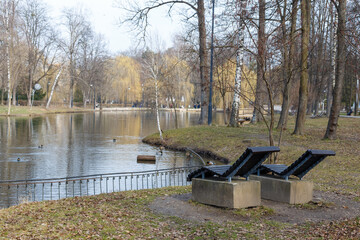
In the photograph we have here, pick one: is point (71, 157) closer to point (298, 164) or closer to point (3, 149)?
point (3, 149)

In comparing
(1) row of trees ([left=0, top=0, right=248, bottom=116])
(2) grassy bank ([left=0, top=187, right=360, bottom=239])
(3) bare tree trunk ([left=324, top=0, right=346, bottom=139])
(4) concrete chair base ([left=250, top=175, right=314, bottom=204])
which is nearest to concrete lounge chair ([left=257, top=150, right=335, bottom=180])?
(4) concrete chair base ([left=250, top=175, right=314, bottom=204])

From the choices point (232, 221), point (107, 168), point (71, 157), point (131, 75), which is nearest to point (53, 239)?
point (232, 221)

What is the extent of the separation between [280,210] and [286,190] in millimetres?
623

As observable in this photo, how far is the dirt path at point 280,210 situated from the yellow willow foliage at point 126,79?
80325mm

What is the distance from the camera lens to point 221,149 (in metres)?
20.9

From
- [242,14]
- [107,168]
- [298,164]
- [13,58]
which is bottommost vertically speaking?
[107,168]

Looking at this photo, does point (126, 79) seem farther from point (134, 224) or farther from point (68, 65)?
point (134, 224)

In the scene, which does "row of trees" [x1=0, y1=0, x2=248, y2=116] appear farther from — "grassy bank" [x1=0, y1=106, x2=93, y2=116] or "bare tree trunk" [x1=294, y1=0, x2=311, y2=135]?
"bare tree trunk" [x1=294, y1=0, x2=311, y2=135]

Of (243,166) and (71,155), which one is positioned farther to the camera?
(71,155)

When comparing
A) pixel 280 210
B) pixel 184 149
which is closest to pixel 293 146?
pixel 184 149

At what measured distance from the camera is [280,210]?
829cm

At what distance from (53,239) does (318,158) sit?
5.48 meters

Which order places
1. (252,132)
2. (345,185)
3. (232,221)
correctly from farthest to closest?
(252,132)
(345,185)
(232,221)

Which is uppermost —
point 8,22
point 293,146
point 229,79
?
point 8,22
